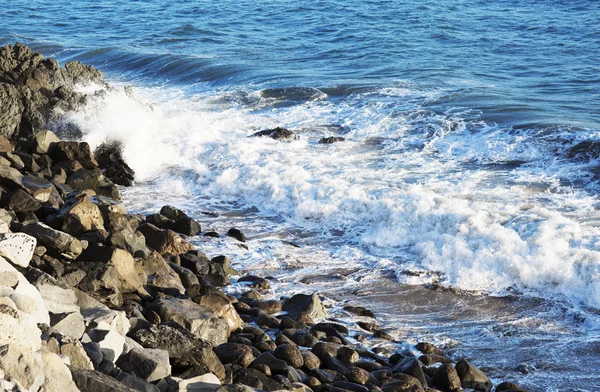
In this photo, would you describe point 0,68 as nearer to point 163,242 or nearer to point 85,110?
point 85,110

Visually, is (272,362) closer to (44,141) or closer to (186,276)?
(186,276)

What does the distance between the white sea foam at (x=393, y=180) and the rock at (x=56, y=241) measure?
353cm

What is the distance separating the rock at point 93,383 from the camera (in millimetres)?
4719

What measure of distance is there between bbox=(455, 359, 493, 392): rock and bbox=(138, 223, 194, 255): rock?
367 cm

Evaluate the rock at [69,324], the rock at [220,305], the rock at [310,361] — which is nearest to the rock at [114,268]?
the rock at [220,305]

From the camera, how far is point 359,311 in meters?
8.54

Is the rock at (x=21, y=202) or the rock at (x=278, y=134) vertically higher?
the rock at (x=21, y=202)

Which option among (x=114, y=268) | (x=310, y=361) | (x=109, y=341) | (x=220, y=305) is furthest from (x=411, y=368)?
(x=114, y=268)

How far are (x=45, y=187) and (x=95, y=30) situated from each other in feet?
67.7

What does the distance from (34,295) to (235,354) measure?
1.68 meters

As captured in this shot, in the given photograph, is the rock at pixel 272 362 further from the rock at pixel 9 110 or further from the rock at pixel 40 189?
the rock at pixel 9 110

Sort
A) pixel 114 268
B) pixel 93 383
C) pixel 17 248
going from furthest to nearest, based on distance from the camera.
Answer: pixel 114 268 → pixel 17 248 → pixel 93 383

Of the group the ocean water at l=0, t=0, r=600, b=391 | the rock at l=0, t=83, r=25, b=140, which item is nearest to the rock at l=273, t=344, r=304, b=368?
the ocean water at l=0, t=0, r=600, b=391

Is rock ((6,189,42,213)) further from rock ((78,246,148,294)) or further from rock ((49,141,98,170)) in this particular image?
rock ((49,141,98,170))
